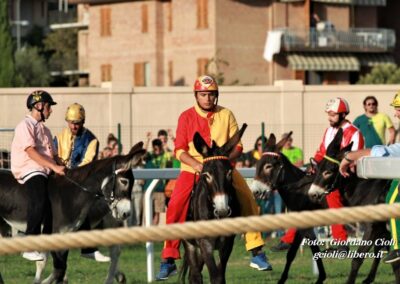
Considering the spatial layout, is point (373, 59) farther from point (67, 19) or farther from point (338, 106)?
point (338, 106)

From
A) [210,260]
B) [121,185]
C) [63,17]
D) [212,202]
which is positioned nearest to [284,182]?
[121,185]

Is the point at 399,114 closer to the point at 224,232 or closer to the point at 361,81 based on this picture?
the point at 224,232

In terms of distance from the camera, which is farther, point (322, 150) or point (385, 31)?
point (385, 31)

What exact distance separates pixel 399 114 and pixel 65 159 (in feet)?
14.5

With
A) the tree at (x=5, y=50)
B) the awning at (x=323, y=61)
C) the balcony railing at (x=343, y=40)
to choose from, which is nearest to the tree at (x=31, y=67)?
the tree at (x=5, y=50)

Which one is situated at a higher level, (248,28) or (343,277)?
(248,28)

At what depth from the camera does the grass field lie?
53.5 ft

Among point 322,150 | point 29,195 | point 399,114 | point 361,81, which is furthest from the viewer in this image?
point 361,81

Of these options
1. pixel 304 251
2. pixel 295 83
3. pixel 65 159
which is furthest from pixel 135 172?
pixel 295 83

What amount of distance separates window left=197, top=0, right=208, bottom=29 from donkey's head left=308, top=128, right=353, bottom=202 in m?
54.8

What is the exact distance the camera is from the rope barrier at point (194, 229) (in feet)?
17.9

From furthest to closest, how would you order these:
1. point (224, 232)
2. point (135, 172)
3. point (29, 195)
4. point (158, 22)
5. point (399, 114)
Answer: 1. point (158, 22)
2. point (135, 172)
3. point (29, 195)
4. point (399, 114)
5. point (224, 232)

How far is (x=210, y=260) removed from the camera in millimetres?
12398

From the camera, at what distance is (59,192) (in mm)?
15000
